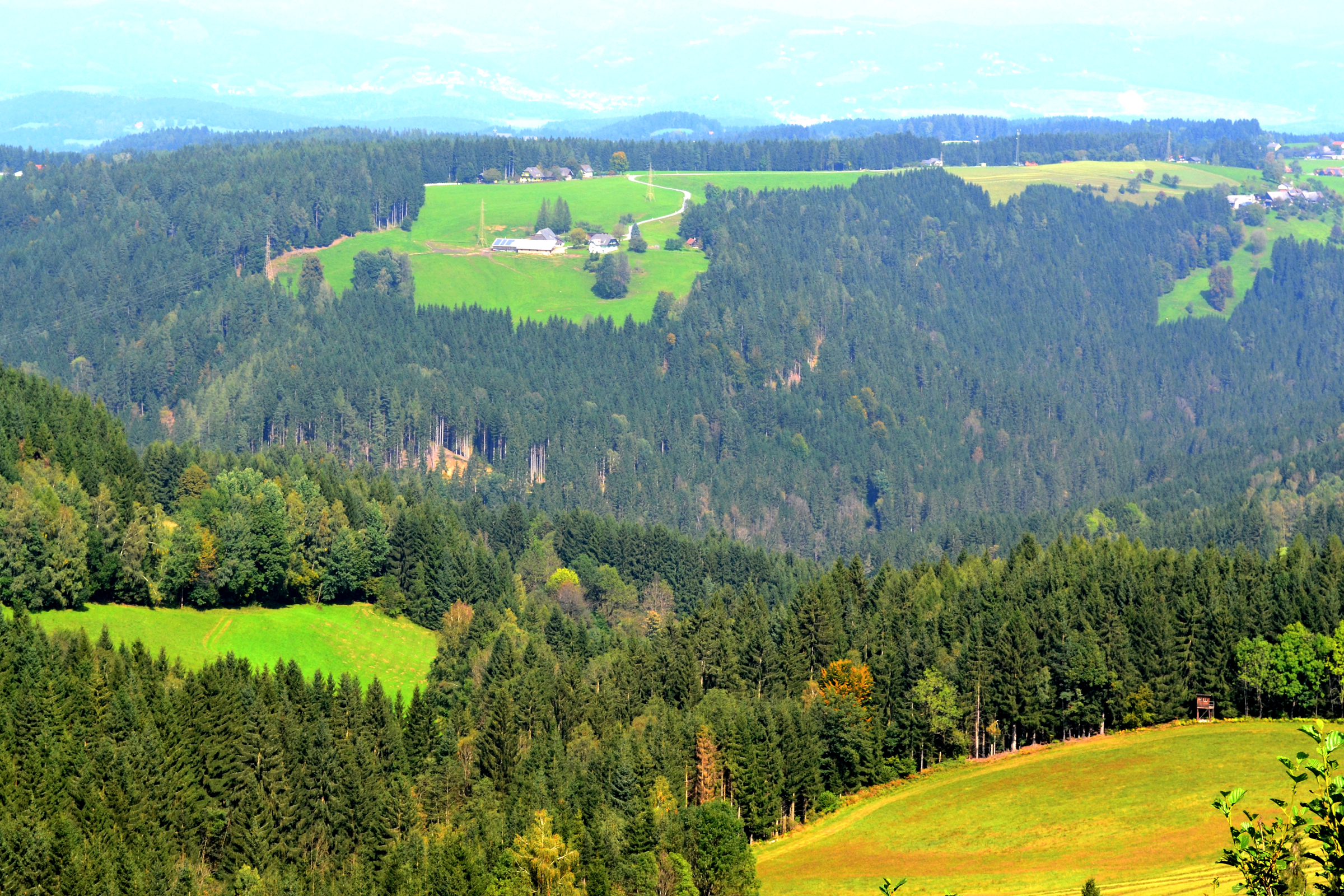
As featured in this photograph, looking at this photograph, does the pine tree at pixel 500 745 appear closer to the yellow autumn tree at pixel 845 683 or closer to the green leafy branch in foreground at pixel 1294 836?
the yellow autumn tree at pixel 845 683

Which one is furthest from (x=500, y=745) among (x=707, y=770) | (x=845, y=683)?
(x=845, y=683)

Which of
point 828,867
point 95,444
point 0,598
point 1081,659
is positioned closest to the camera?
point 828,867

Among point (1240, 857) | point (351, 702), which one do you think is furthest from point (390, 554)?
point (1240, 857)

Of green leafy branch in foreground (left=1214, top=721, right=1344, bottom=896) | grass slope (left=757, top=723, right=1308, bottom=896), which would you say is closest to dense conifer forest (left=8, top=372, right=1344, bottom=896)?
grass slope (left=757, top=723, right=1308, bottom=896)

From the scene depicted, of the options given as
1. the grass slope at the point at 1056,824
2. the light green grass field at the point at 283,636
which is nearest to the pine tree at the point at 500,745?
the grass slope at the point at 1056,824

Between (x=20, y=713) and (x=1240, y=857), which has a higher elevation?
(x=1240, y=857)

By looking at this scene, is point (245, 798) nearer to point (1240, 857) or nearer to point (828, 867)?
point (828, 867)
